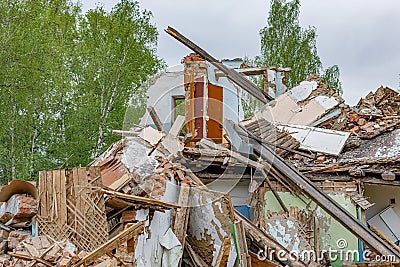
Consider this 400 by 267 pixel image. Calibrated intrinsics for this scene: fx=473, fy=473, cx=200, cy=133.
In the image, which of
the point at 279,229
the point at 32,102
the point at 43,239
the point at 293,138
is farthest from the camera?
the point at 32,102

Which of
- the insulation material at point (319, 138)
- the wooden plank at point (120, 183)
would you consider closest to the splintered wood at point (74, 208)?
the wooden plank at point (120, 183)

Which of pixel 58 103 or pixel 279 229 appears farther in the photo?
pixel 58 103

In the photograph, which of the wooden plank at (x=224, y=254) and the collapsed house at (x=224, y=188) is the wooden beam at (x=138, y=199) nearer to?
the collapsed house at (x=224, y=188)

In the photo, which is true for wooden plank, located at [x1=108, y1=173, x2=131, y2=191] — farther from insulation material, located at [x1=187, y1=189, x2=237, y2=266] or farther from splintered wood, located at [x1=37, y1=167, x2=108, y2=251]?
insulation material, located at [x1=187, y1=189, x2=237, y2=266]

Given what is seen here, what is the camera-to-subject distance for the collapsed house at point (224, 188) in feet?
18.4

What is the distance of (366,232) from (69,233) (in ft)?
14.5

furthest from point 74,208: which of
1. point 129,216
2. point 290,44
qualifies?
point 290,44

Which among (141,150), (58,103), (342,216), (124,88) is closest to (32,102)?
(58,103)

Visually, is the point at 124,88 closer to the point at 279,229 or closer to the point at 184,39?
the point at 184,39

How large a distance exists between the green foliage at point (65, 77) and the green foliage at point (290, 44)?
5.26 metres

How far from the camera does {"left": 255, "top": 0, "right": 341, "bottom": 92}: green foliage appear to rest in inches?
770

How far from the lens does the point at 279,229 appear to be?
8.86 meters

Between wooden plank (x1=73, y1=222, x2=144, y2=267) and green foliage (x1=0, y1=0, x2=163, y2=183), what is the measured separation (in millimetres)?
4677

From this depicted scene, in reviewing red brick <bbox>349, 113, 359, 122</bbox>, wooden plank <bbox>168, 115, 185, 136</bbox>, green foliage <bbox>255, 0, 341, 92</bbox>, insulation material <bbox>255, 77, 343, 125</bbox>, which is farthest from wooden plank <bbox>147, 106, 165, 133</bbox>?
green foliage <bbox>255, 0, 341, 92</bbox>
